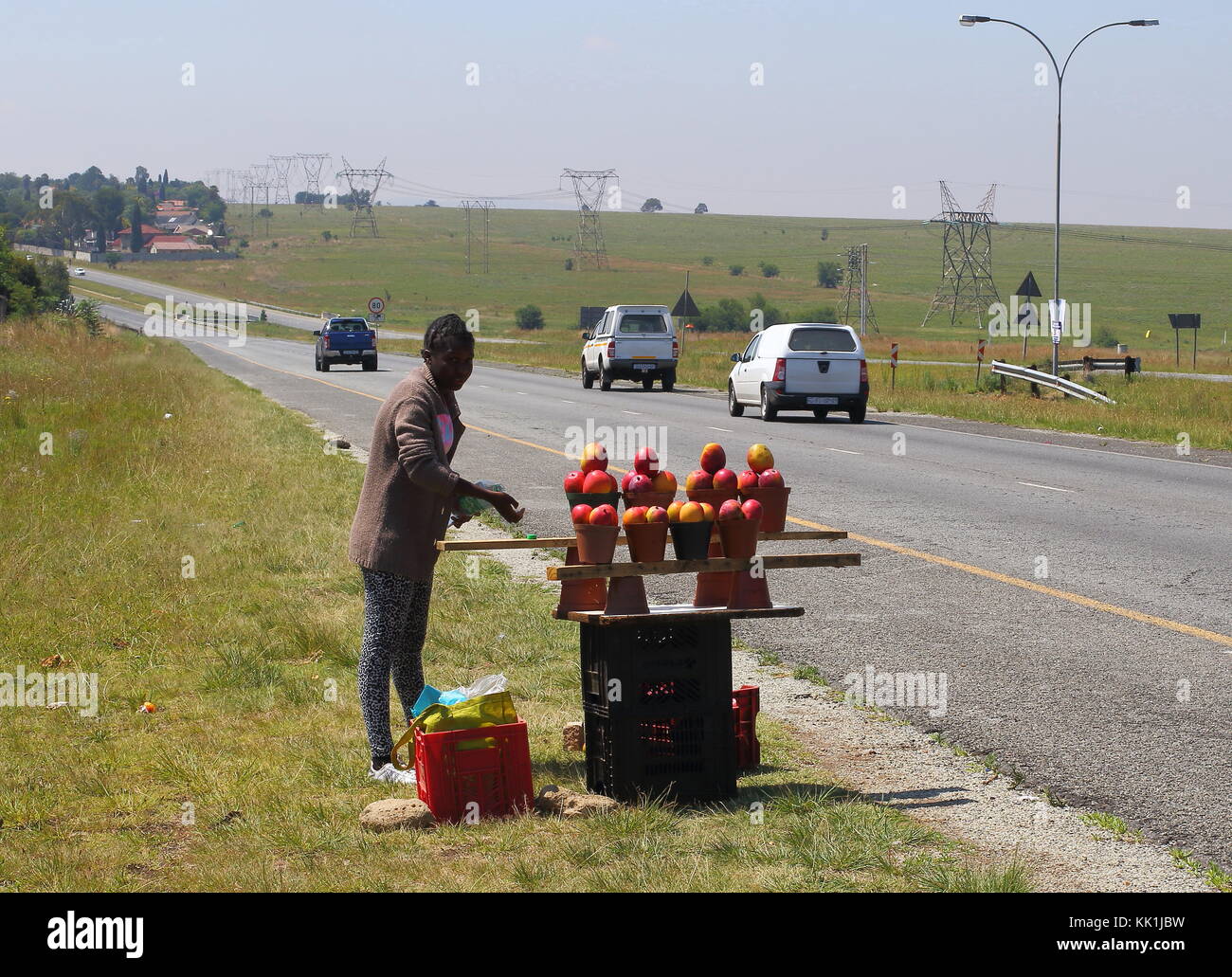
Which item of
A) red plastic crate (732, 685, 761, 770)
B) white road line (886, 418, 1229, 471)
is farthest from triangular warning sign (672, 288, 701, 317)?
red plastic crate (732, 685, 761, 770)

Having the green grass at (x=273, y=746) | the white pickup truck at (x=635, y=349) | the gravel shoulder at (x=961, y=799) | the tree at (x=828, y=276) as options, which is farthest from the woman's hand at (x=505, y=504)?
the tree at (x=828, y=276)

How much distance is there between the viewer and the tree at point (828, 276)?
17238 cm

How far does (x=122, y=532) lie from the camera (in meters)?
12.7

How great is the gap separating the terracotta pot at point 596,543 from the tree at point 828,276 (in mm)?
168046

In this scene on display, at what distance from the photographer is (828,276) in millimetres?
173750

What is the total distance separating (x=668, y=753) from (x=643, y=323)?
35.7 meters

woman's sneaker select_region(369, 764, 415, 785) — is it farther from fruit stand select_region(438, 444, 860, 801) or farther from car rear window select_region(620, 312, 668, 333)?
car rear window select_region(620, 312, 668, 333)

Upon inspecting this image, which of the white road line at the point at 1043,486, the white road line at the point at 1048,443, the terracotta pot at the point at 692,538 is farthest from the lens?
the white road line at the point at 1048,443

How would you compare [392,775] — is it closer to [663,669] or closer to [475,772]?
[475,772]

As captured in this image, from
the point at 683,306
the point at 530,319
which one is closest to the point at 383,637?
the point at 683,306

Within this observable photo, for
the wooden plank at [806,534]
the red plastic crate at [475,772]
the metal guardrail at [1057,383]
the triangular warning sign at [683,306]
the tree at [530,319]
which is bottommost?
the red plastic crate at [475,772]

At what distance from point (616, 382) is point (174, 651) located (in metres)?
37.8

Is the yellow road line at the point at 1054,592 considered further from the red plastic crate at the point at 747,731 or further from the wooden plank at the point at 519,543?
the red plastic crate at the point at 747,731
